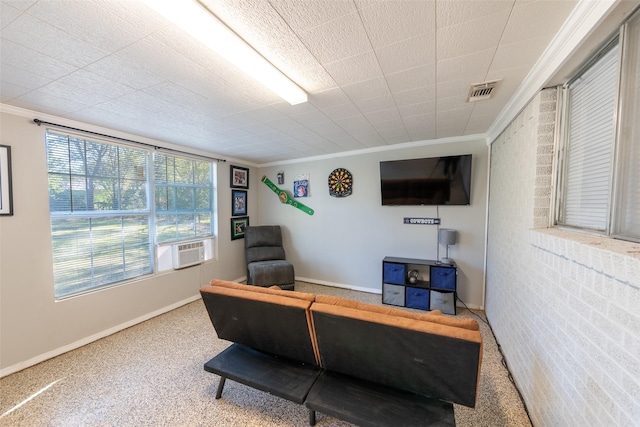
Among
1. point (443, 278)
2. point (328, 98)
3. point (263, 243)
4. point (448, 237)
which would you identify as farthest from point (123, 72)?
point (443, 278)

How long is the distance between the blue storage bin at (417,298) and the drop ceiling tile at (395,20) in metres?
3.09

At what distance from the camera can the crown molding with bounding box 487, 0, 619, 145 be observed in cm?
105

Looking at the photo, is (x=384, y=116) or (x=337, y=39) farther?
(x=384, y=116)

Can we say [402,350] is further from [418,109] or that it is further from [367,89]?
[418,109]

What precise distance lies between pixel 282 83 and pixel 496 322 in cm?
330

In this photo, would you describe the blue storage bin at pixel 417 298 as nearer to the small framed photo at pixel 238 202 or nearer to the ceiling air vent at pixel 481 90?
the ceiling air vent at pixel 481 90

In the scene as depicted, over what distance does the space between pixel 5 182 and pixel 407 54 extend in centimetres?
353

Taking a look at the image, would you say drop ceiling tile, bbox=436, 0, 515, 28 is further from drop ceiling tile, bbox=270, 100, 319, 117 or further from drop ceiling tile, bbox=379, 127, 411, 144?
drop ceiling tile, bbox=379, 127, 411, 144

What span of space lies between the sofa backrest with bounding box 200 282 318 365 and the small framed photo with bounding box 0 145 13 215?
203 centimetres

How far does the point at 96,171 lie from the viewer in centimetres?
276

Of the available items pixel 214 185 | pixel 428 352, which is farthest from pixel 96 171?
pixel 428 352

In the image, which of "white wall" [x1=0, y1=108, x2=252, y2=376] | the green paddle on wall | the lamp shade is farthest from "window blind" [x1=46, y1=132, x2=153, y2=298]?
the lamp shade

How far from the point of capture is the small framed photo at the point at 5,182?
6.86ft

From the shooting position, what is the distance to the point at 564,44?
1.29 metres
